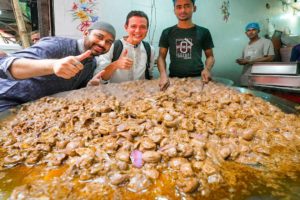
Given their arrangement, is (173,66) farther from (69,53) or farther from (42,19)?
(42,19)

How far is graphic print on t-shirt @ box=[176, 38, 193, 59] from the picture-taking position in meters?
3.54

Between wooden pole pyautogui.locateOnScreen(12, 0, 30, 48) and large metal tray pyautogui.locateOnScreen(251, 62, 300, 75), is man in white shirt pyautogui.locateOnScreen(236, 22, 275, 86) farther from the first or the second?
wooden pole pyautogui.locateOnScreen(12, 0, 30, 48)

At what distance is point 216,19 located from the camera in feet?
23.6

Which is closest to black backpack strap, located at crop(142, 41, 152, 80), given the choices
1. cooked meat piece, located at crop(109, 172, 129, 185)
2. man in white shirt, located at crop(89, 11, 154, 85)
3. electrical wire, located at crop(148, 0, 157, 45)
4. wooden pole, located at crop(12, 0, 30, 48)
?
man in white shirt, located at crop(89, 11, 154, 85)

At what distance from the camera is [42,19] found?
13.4 feet

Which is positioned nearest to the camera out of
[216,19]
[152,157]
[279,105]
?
[152,157]

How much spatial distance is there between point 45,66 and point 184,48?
7.48 ft

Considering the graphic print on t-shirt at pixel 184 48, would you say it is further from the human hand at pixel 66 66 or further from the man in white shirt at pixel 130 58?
the human hand at pixel 66 66

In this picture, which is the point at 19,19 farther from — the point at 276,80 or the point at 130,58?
the point at 276,80

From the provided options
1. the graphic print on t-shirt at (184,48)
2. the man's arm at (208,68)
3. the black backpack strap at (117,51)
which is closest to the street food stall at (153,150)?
the man's arm at (208,68)

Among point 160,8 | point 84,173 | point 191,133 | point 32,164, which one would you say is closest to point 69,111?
point 32,164

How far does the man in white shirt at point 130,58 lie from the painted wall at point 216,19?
4.56 feet

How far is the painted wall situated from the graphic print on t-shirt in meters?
1.91

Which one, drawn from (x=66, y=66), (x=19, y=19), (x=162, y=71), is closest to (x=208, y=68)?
(x=162, y=71)
